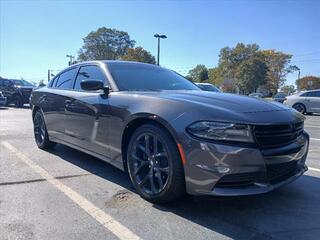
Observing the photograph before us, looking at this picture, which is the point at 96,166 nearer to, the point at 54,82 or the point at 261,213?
the point at 54,82

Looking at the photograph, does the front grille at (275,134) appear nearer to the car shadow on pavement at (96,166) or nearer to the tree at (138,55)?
the car shadow on pavement at (96,166)

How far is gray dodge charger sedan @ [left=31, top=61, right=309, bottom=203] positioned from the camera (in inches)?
134

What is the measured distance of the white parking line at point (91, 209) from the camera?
130 inches

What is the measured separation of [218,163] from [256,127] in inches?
18.6

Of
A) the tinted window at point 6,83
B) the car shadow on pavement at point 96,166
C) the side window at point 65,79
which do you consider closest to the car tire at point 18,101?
the tinted window at point 6,83

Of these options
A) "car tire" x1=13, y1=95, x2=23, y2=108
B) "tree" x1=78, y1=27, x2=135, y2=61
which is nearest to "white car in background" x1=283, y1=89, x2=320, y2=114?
"car tire" x1=13, y1=95, x2=23, y2=108

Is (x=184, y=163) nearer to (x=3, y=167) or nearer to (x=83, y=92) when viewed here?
(x=83, y=92)

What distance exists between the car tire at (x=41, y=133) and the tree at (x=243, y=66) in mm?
77679

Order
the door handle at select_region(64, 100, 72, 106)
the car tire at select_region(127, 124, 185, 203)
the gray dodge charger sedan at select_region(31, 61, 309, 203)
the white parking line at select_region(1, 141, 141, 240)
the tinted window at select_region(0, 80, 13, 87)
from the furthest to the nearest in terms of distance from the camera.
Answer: the tinted window at select_region(0, 80, 13, 87)
the door handle at select_region(64, 100, 72, 106)
the car tire at select_region(127, 124, 185, 203)
the gray dodge charger sedan at select_region(31, 61, 309, 203)
the white parking line at select_region(1, 141, 141, 240)

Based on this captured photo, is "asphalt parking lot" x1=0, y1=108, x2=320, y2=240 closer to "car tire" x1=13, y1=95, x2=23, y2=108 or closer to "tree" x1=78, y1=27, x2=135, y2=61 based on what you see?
"car tire" x1=13, y1=95, x2=23, y2=108

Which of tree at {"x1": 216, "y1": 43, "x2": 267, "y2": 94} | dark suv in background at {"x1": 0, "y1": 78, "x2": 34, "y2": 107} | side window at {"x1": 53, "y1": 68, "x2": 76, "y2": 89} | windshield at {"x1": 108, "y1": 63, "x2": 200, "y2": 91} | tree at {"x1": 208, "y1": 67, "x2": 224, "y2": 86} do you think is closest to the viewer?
windshield at {"x1": 108, "y1": 63, "x2": 200, "y2": 91}

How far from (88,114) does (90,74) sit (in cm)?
71

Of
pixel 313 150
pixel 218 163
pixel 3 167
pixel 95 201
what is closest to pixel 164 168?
pixel 218 163

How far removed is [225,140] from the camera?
339 cm
